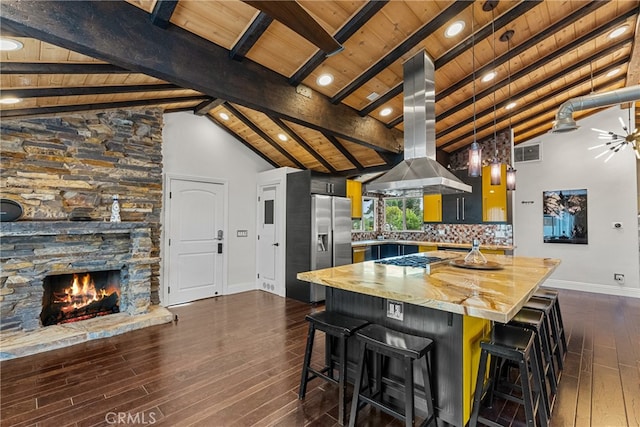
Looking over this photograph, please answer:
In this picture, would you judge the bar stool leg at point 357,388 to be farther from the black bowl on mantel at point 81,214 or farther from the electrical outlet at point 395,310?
the black bowl on mantel at point 81,214

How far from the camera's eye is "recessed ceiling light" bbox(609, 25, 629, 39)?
332 centimetres

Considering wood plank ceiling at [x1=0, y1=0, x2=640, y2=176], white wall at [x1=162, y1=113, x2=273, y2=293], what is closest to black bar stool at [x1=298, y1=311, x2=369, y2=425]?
wood plank ceiling at [x1=0, y1=0, x2=640, y2=176]

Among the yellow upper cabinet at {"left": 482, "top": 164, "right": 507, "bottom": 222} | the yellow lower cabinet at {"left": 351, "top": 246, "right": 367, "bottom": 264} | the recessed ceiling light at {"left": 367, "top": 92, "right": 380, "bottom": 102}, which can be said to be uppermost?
the recessed ceiling light at {"left": 367, "top": 92, "right": 380, "bottom": 102}

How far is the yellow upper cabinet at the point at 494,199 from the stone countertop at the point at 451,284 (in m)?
3.00

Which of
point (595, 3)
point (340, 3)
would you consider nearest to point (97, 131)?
point (340, 3)

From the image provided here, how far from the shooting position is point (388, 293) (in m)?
1.86

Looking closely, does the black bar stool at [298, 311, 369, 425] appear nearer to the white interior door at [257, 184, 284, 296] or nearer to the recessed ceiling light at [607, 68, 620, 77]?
the white interior door at [257, 184, 284, 296]

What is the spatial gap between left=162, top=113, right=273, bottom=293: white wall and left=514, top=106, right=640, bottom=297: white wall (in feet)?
18.8

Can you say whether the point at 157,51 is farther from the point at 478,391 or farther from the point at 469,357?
the point at 478,391

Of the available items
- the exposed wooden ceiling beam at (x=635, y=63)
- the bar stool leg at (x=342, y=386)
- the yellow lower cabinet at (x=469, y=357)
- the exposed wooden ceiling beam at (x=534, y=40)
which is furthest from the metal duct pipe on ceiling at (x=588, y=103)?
the bar stool leg at (x=342, y=386)

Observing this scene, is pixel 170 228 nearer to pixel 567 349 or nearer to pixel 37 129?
pixel 37 129

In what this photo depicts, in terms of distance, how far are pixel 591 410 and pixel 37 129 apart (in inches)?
243

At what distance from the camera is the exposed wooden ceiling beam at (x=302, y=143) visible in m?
4.87

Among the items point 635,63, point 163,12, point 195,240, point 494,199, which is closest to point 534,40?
point 635,63
